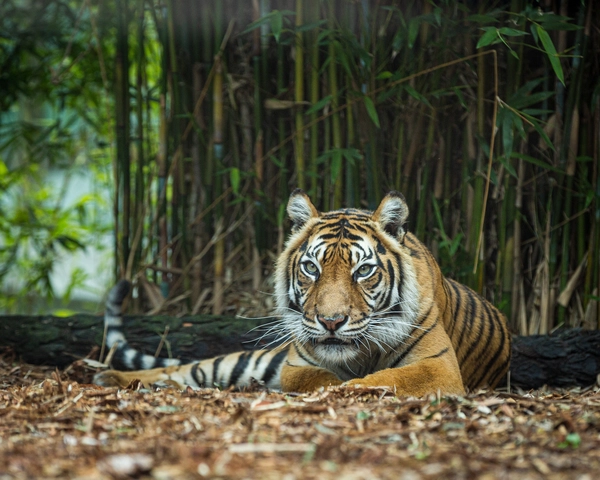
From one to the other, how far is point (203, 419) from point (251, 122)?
2758mm

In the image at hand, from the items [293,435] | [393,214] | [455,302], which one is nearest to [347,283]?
[393,214]

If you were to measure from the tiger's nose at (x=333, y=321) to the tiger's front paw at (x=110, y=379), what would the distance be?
1182mm

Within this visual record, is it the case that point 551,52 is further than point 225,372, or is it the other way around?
point 225,372

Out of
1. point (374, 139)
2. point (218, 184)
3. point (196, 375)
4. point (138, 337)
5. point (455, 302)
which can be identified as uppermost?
point (374, 139)

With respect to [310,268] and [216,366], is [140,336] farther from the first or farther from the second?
[310,268]

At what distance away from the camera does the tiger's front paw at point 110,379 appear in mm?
3341

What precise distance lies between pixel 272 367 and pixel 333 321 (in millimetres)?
969

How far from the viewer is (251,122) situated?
4477mm

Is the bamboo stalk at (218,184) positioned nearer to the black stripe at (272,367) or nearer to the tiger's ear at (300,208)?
the black stripe at (272,367)

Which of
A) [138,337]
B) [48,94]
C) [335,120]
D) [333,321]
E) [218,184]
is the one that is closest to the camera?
[333,321]

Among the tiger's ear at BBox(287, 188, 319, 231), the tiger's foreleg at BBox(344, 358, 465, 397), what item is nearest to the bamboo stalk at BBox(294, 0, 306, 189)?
the tiger's ear at BBox(287, 188, 319, 231)

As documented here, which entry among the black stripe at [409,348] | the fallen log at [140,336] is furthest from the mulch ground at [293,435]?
the fallen log at [140,336]

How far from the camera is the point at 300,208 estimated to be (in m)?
3.12

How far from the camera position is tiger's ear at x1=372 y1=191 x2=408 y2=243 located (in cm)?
294
